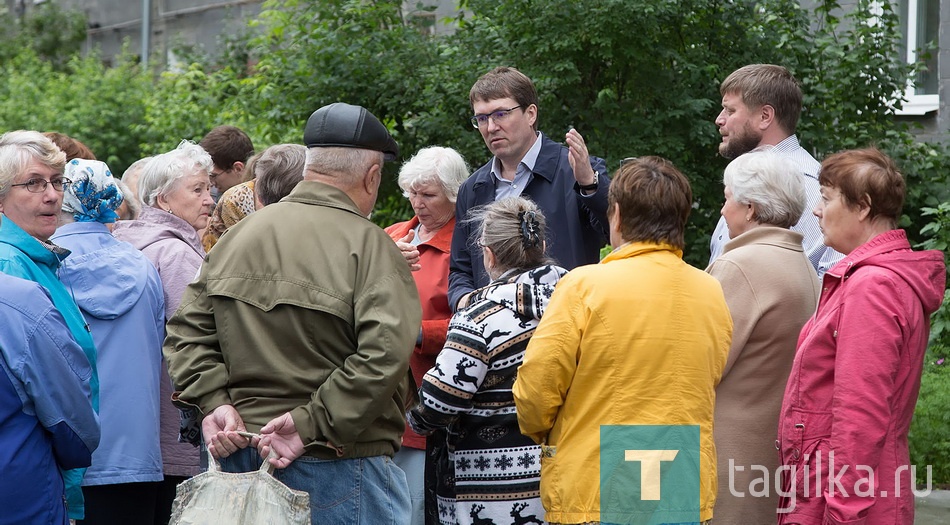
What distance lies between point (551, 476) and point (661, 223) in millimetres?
899

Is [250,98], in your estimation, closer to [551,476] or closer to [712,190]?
[712,190]

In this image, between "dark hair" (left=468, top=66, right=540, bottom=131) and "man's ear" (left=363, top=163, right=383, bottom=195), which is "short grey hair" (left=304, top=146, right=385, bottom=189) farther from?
"dark hair" (left=468, top=66, right=540, bottom=131)

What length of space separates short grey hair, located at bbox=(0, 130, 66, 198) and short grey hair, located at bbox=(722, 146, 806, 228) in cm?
259

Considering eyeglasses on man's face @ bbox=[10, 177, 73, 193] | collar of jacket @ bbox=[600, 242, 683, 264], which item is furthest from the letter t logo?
eyeglasses on man's face @ bbox=[10, 177, 73, 193]

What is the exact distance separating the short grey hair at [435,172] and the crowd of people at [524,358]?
1058 mm

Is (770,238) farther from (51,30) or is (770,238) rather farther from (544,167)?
(51,30)

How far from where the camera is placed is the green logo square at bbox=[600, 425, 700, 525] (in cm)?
338

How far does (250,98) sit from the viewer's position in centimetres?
971

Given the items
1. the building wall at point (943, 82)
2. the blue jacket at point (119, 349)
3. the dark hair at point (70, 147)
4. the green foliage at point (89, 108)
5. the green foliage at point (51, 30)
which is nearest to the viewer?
the blue jacket at point (119, 349)

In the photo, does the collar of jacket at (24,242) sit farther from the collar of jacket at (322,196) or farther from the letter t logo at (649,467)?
the letter t logo at (649,467)

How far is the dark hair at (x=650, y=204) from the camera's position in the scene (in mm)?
3502

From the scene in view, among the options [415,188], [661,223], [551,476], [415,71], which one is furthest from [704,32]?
[551,476]

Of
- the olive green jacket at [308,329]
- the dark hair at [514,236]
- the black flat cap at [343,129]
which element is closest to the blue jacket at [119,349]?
the olive green jacket at [308,329]

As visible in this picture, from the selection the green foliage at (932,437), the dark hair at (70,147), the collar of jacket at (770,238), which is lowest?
the green foliage at (932,437)
